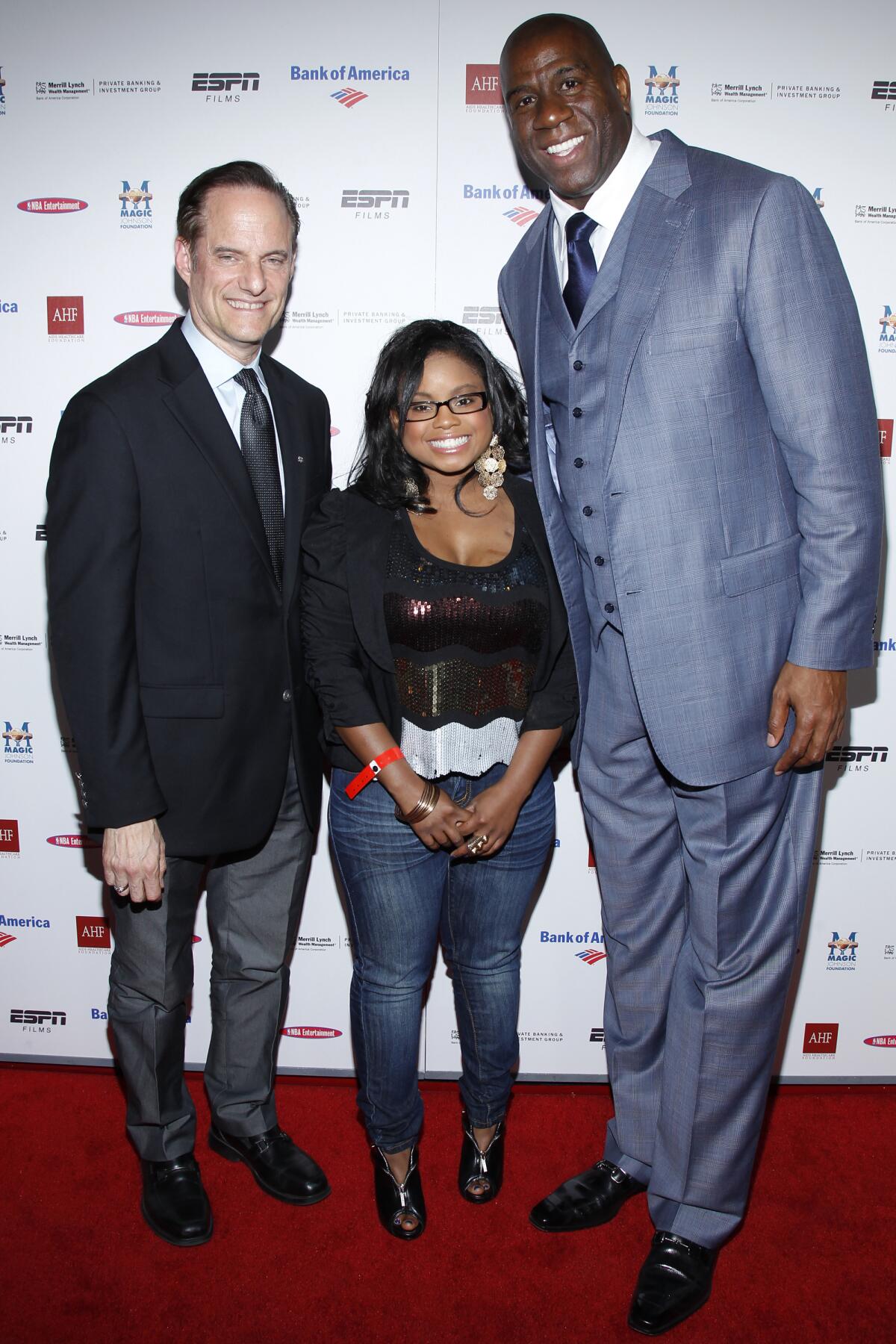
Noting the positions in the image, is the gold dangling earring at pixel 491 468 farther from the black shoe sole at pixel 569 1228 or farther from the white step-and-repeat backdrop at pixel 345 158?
the black shoe sole at pixel 569 1228

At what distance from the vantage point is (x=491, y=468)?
6.82ft

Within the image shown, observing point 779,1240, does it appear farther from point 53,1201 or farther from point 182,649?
point 182,649

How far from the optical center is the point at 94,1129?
264 cm

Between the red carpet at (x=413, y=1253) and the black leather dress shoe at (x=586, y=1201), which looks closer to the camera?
the red carpet at (x=413, y=1253)

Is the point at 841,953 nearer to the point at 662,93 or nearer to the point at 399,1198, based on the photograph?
the point at 399,1198

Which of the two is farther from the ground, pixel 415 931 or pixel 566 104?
pixel 566 104

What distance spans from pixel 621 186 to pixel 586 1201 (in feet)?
7.09

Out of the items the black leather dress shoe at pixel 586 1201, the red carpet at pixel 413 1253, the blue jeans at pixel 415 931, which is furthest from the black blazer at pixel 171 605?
the black leather dress shoe at pixel 586 1201

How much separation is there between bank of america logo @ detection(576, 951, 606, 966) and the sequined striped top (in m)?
1.00

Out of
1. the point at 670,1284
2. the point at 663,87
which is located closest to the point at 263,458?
the point at 663,87

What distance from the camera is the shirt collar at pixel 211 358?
204 cm

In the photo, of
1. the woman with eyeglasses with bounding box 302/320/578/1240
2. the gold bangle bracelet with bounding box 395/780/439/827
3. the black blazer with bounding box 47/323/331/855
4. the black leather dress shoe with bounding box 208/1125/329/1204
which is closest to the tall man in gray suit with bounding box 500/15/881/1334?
the woman with eyeglasses with bounding box 302/320/578/1240

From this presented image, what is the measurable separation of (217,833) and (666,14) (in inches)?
83.5

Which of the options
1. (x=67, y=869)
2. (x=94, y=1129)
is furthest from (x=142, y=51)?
(x=94, y=1129)
